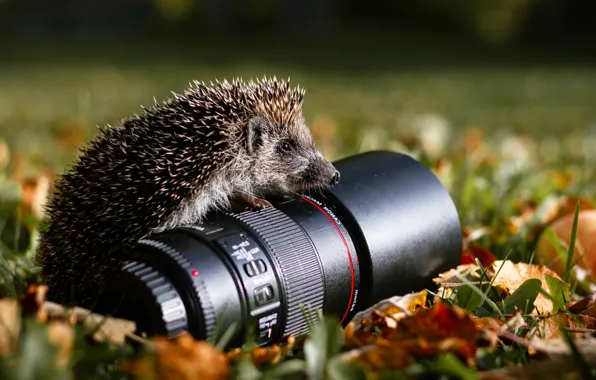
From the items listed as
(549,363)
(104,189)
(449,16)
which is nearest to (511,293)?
(549,363)

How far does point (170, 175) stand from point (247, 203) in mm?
315

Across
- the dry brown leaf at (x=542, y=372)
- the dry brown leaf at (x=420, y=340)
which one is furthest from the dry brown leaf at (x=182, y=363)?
the dry brown leaf at (x=542, y=372)

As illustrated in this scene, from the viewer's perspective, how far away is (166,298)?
2.34m

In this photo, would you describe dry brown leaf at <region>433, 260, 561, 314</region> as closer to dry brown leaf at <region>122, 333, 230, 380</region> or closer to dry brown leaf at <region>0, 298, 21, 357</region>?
dry brown leaf at <region>122, 333, 230, 380</region>

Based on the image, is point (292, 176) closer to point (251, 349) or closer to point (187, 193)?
point (187, 193)

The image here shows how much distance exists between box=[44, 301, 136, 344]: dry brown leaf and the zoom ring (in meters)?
0.55

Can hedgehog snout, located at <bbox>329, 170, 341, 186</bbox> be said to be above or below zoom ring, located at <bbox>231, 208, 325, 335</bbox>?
above

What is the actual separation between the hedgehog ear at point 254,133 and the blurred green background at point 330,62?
54.7 inches

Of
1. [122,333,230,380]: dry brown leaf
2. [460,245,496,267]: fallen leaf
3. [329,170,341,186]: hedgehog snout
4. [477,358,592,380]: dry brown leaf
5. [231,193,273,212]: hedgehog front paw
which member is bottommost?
[477,358,592,380]: dry brown leaf

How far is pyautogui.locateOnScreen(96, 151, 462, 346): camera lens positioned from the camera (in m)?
2.39

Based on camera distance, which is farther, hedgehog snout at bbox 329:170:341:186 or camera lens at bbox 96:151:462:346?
hedgehog snout at bbox 329:170:341:186

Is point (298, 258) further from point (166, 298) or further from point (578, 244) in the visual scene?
point (578, 244)

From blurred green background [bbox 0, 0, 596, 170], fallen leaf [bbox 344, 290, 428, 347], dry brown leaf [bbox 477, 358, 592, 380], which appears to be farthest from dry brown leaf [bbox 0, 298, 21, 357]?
blurred green background [bbox 0, 0, 596, 170]

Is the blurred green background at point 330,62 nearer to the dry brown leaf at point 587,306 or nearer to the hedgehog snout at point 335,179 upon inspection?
the hedgehog snout at point 335,179
